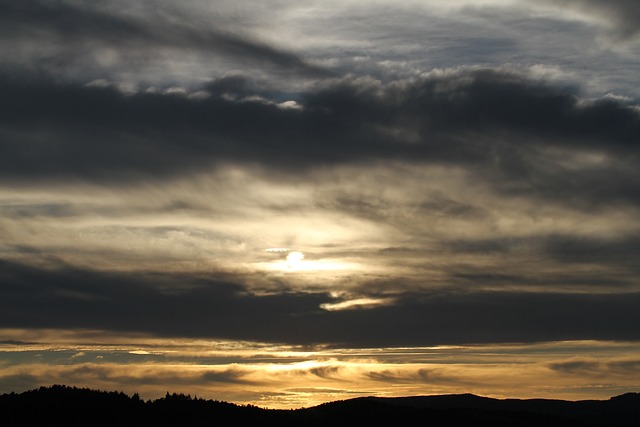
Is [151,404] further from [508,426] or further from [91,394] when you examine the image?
[508,426]

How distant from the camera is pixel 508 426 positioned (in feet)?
277

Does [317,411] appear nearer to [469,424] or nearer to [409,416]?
[409,416]

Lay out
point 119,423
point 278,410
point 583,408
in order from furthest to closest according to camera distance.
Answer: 1. point 583,408
2. point 278,410
3. point 119,423

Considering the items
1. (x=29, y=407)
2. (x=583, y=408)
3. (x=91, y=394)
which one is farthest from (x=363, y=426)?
(x=583, y=408)

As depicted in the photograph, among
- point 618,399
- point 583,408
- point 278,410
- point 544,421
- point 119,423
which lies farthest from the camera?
point 618,399

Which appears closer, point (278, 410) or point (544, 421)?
point (278, 410)

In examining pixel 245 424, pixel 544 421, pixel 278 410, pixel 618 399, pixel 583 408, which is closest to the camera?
pixel 245 424

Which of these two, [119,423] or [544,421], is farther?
[544,421]

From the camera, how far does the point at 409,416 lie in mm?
83000

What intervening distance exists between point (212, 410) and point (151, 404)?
18.9 ft

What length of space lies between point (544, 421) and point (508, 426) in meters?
8.60

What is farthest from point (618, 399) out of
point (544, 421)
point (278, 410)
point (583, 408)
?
point (278, 410)

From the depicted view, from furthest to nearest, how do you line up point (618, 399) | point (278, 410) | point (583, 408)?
point (618, 399)
point (583, 408)
point (278, 410)

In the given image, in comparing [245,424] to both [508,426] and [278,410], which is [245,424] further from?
[508,426]
